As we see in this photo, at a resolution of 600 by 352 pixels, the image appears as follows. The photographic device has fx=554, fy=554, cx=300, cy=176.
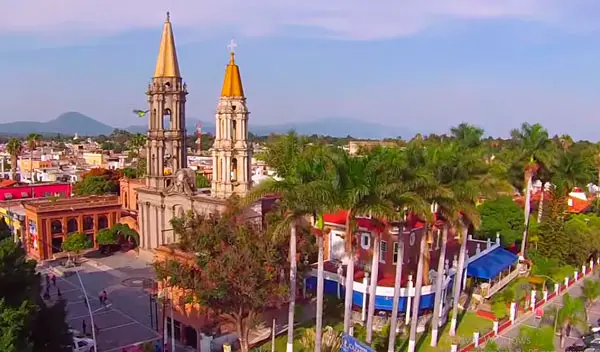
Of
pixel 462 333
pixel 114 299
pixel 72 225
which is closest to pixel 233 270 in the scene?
pixel 462 333

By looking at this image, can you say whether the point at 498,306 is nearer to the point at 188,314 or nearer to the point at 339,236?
the point at 339,236

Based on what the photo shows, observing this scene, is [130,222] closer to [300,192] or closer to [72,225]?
[72,225]

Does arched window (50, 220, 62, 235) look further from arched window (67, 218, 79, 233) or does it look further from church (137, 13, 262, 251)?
church (137, 13, 262, 251)

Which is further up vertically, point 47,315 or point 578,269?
point 47,315

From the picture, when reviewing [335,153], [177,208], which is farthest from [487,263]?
[177,208]

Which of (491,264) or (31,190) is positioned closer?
(491,264)

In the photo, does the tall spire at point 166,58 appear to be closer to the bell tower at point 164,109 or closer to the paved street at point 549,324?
the bell tower at point 164,109

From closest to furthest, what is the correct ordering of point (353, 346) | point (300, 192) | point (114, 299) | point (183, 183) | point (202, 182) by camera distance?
1. point (353, 346)
2. point (300, 192)
3. point (114, 299)
4. point (183, 183)
5. point (202, 182)

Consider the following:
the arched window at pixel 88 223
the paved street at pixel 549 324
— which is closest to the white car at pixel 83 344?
the paved street at pixel 549 324
